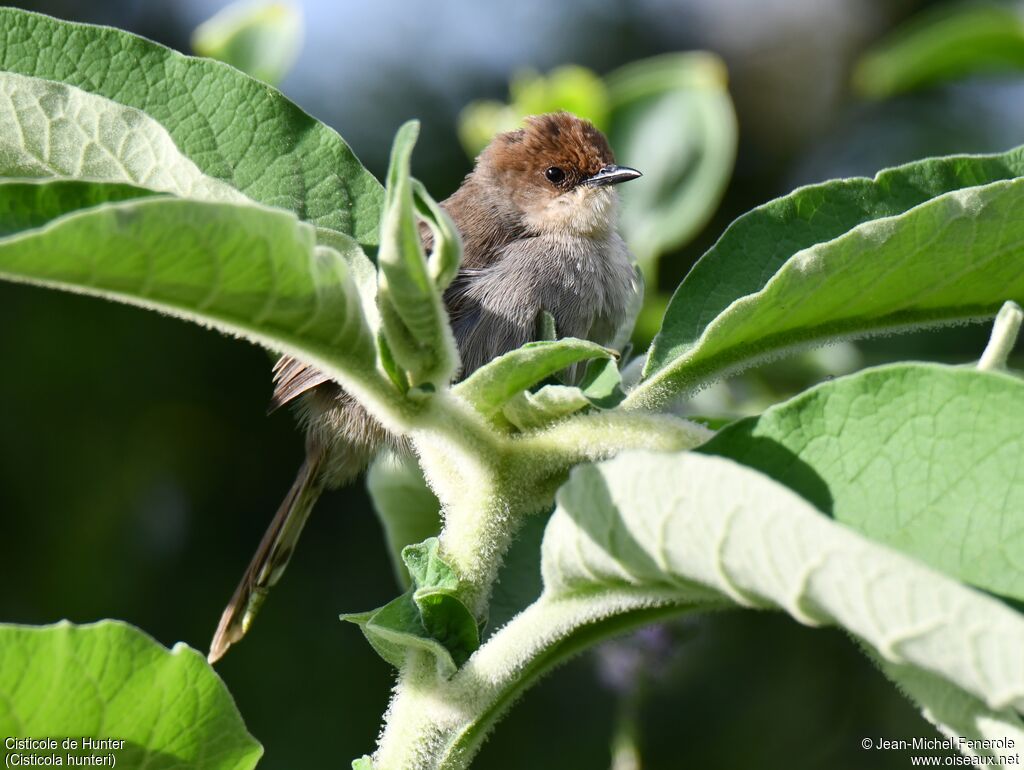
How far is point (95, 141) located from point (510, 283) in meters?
1.80

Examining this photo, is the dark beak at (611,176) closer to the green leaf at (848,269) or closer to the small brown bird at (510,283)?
the small brown bird at (510,283)

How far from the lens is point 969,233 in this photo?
1533 mm

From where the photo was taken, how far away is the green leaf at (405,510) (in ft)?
7.93

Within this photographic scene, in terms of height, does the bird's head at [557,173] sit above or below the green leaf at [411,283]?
below

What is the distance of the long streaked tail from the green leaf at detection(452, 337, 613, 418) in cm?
121

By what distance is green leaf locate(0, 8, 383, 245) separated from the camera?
1674mm

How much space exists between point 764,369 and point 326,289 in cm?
256

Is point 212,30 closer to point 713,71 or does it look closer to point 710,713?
point 713,71

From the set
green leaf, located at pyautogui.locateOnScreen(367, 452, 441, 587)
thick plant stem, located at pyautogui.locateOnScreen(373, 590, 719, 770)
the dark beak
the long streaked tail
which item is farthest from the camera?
the dark beak

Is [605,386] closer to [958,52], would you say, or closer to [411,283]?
[411,283]

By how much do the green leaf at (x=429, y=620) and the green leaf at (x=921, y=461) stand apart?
395 millimetres

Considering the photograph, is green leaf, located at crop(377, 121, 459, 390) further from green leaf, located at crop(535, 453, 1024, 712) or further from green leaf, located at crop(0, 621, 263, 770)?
green leaf, located at crop(0, 621, 263, 770)

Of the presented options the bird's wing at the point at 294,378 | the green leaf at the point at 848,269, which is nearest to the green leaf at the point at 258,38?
the bird's wing at the point at 294,378

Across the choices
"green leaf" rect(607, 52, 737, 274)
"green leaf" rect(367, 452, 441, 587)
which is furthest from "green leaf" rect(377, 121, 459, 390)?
"green leaf" rect(607, 52, 737, 274)
